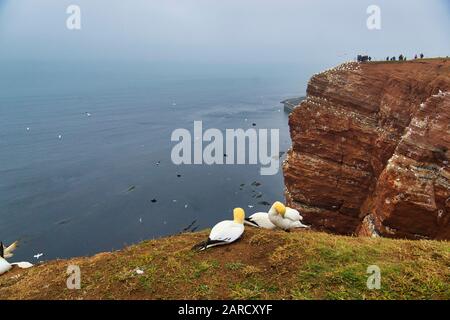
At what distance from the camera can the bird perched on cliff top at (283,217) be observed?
13.7 m

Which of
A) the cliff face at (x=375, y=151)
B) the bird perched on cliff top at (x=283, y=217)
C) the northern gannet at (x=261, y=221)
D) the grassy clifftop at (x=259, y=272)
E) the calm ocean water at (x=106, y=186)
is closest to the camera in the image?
the grassy clifftop at (x=259, y=272)

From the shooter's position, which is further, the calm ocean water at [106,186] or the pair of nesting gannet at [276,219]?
the calm ocean water at [106,186]

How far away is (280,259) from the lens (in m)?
10.4

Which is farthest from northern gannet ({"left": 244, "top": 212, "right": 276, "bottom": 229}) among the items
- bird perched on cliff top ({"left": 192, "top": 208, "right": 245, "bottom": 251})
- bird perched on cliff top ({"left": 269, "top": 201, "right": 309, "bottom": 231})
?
bird perched on cliff top ({"left": 192, "top": 208, "right": 245, "bottom": 251})

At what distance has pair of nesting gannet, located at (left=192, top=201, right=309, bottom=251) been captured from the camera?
465 inches

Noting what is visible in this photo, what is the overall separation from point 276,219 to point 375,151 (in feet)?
65.3

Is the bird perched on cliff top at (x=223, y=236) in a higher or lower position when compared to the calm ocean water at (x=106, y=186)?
higher

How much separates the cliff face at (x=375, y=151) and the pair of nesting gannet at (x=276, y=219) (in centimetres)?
1342
